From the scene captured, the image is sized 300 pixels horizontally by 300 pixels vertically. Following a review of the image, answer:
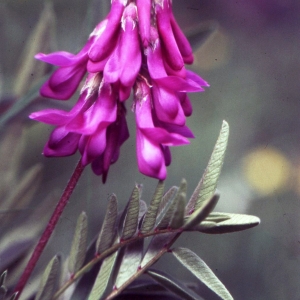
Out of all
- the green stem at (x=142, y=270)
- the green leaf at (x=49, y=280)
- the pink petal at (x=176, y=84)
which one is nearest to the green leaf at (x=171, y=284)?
the green stem at (x=142, y=270)

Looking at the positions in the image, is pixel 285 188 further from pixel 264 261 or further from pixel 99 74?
pixel 99 74

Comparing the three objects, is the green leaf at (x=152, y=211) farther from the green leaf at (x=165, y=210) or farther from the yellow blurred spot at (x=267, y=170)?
the yellow blurred spot at (x=267, y=170)

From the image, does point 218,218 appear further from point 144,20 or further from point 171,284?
point 144,20

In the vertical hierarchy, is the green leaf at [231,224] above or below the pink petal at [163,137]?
below

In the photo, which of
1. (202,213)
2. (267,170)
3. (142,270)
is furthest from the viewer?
(267,170)

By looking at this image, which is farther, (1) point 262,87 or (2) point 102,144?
(1) point 262,87

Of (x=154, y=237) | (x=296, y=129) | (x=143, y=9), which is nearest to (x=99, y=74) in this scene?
(x=143, y=9)

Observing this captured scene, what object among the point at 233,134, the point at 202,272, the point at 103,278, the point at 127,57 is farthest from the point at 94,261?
the point at 233,134
